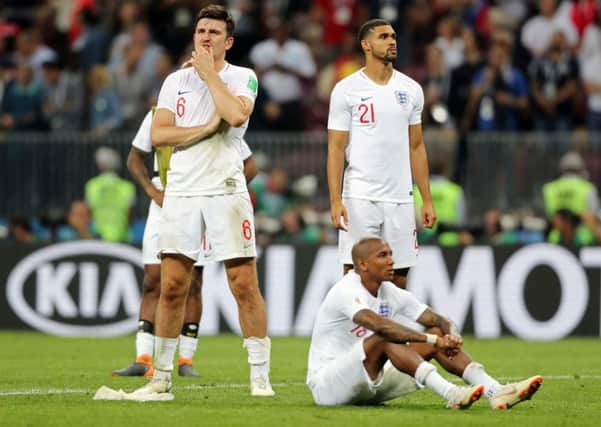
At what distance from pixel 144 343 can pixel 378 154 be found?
2.59 meters

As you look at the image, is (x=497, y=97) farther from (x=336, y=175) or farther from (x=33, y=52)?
(x=336, y=175)

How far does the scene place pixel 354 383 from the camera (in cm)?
988

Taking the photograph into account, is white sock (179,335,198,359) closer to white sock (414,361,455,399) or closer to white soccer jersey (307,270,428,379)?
white soccer jersey (307,270,428,379)

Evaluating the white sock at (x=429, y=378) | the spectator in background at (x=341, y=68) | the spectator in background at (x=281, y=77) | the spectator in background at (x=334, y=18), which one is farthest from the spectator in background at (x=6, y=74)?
the white sock at (x=429, y=378)

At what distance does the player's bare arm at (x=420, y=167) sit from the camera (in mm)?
11984

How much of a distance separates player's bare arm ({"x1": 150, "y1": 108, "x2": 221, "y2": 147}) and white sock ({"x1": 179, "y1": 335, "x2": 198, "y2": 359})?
2643 millimetres

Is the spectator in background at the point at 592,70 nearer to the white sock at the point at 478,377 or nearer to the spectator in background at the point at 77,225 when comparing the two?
the spectator in background at the point at 77,225

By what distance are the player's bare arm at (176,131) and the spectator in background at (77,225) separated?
9136 millimetres

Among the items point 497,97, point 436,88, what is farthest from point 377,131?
point 436,88

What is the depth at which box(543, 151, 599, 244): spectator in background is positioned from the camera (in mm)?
19453

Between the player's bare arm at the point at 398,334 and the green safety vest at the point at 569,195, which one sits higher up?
the green safety vest at the point at 569,195

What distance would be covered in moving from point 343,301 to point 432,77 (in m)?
11.5

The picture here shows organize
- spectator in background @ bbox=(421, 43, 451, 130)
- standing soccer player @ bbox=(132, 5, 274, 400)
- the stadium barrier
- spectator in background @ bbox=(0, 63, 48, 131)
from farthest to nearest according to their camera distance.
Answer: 1. spectator in background @ bbox=(0, 63, 48, 131)
2. spectator in background @ bbox=(421, 43, 451, 130)
3. the stadium barrier
4. standing soccer player @ bbox=(132, 5, 274, 400)

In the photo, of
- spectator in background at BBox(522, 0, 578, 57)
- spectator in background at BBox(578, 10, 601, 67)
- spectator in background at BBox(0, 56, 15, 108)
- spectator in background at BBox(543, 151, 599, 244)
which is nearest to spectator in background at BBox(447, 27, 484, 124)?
spectator in background at BBox(522, 0, 578, 57)
